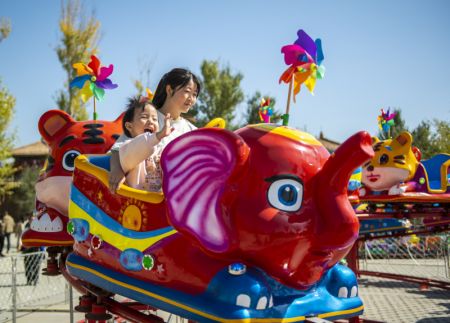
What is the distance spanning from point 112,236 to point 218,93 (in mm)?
26307

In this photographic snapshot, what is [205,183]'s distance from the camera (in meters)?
2.27

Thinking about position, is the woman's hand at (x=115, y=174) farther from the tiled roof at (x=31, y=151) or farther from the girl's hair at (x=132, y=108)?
the tiled roof at (x=31, y=151)

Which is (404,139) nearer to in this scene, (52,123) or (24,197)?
(52,123)

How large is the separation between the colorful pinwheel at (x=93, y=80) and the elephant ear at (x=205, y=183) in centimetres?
285

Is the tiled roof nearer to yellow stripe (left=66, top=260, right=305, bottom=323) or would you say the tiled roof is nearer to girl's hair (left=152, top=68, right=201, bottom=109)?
girl's hair (left=152, top=68, right=201, bottom=109)

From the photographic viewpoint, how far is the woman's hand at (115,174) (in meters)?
2.94

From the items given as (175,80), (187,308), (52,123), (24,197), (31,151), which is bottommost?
(24,197)

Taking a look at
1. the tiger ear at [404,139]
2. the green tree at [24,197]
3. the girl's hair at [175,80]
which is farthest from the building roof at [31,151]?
the girl's hair at [175,80]

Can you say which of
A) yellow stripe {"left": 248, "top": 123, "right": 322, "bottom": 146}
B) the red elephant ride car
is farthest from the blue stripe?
yellow stripe {"left": 248, "top": 123, "right": 322, "bottom": 146}

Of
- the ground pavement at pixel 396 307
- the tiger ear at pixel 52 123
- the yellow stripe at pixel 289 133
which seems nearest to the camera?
the yellow stripe at pixel 289 133

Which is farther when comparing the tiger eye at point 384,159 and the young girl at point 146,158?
the tiger eye at point 384,159

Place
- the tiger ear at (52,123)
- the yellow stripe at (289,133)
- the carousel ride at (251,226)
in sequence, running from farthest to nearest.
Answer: the tiger ear at (52,123) → the yellow stripe at (289,133) → the carousel ride at (251,226)

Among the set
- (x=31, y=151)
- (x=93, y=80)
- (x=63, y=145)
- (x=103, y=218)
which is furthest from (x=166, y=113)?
(x=31, y=151)

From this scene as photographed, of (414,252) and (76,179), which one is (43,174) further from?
(414,252)
